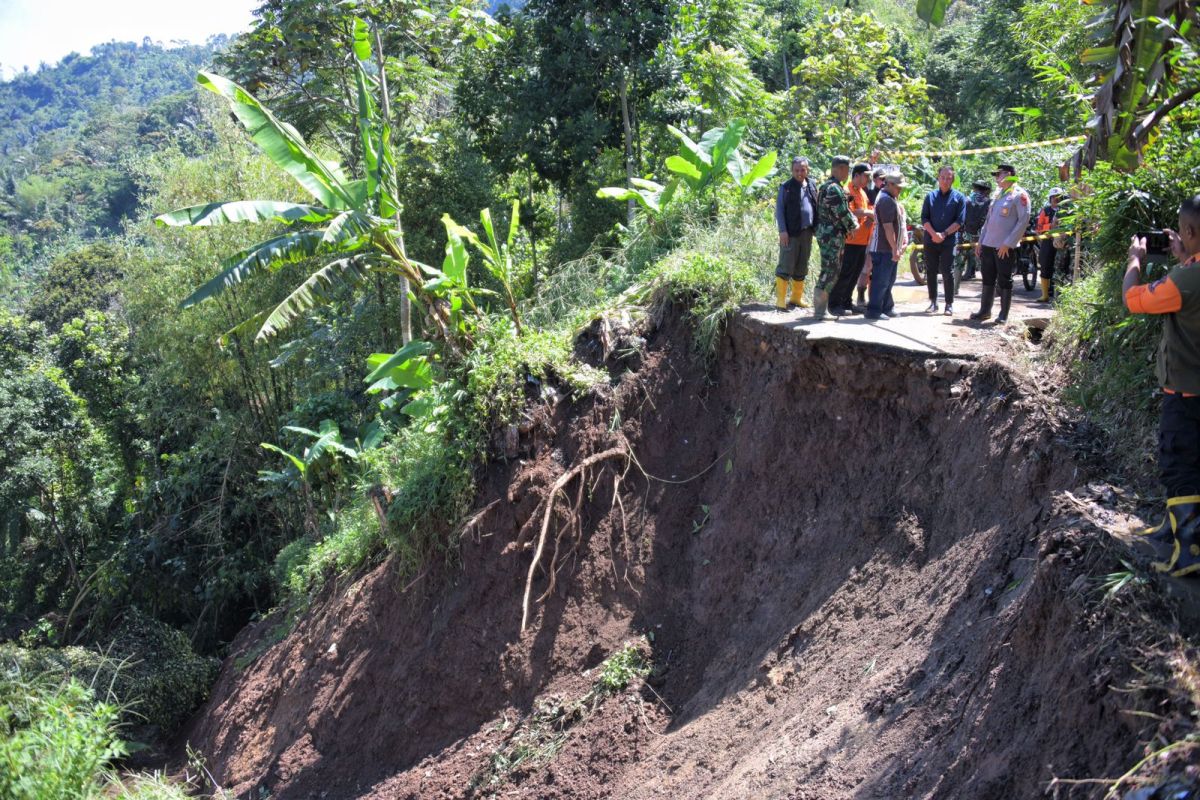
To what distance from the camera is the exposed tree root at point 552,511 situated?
8.48 meters

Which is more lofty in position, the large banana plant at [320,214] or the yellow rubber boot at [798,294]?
the large banana plant at [320,214]

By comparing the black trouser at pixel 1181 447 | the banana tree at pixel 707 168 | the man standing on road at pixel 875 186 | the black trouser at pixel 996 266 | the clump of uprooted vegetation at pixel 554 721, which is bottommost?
the clump of uprooted vegetation at pixel 554 721

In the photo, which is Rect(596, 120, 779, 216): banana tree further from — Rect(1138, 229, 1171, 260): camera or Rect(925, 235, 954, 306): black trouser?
Rect(1138, 229, 1171, 260): camera

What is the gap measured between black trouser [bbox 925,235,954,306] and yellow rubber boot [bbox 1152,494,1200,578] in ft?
15.5

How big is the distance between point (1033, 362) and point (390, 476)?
6797 millimetres

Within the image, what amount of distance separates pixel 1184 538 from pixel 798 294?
5.13 meters

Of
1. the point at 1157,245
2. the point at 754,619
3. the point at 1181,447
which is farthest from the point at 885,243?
the point at 1181,447

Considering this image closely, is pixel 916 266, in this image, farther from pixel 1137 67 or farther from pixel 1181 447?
pixel 1181 447

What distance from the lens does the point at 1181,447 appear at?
14.2ft

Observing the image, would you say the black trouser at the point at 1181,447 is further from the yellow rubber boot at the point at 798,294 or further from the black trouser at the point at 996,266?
A: the yellow rubber boot at the point at 798,294

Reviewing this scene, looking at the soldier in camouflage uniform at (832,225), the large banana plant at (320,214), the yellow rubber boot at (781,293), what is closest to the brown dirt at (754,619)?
the yellow rubber boot at (781,293)

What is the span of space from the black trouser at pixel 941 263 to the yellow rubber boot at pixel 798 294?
124 centimetres

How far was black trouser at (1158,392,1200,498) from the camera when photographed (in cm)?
426

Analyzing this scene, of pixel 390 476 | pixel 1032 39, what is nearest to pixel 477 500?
pixel 390 476
